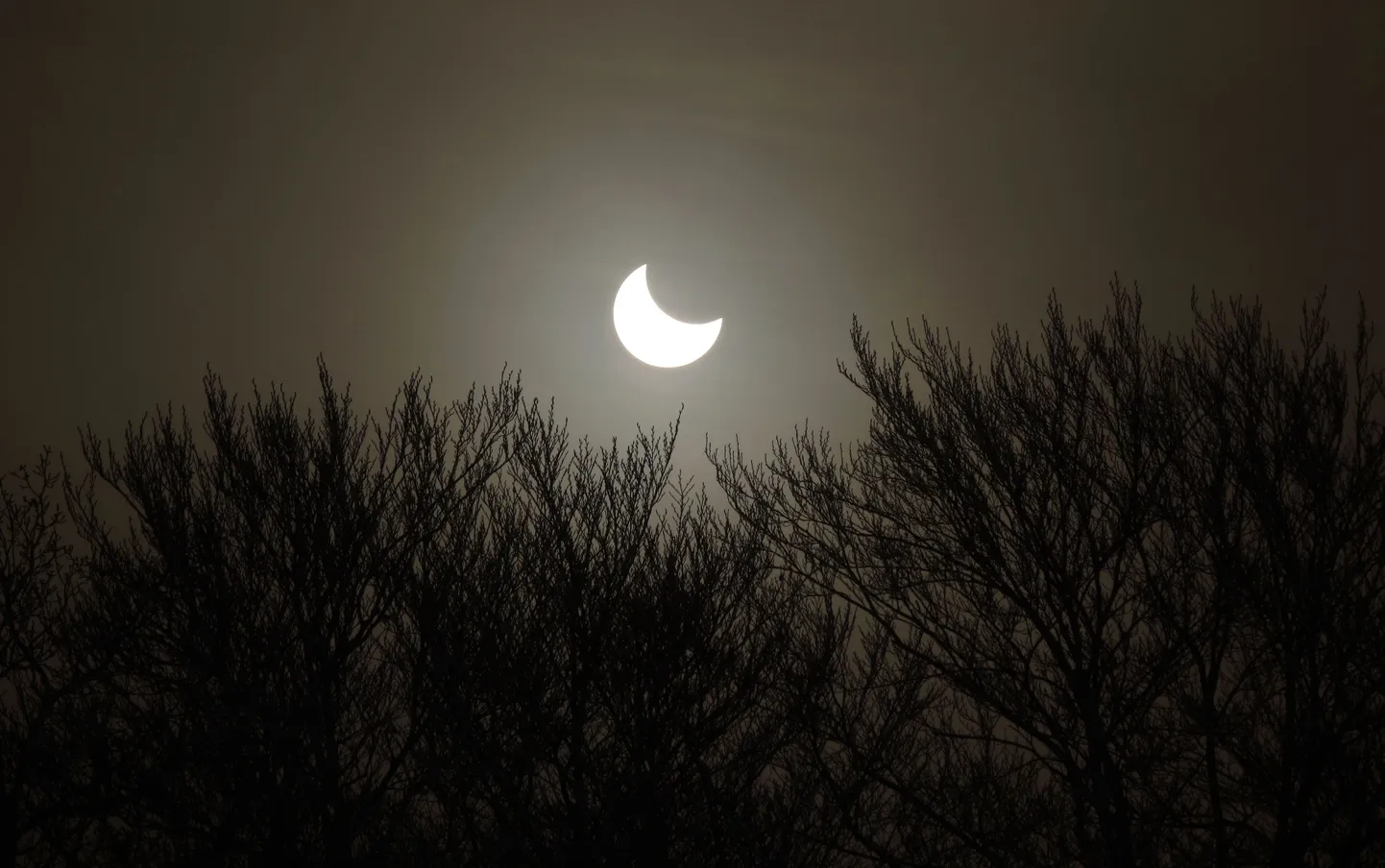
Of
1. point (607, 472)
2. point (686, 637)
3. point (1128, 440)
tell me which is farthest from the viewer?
point (607, 472)

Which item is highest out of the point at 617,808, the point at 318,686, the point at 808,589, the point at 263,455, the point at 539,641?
the point at 263,455

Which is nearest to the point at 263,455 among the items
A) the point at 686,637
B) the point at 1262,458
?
the point at 686,637

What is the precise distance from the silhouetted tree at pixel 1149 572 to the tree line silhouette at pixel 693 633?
34 millimetres

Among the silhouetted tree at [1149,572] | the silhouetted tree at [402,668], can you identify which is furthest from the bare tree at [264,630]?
the silhouetted tree at [1149,572]

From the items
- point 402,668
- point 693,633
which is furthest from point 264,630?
point 693,633

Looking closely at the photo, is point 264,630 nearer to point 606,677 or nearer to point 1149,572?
point 606,677

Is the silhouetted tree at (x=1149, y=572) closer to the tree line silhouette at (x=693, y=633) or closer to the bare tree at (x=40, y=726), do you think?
the tree line silhouette at (x=693, y=633)

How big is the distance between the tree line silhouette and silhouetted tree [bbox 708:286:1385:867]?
0.03 meters

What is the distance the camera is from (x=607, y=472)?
29.3ft

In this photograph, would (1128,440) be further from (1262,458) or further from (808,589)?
(808,589)

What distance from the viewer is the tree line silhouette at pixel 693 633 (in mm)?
7176

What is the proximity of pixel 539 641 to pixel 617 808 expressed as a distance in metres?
1.53

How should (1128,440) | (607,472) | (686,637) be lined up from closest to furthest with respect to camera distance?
(1128,440) → (686,637) → (607,472)

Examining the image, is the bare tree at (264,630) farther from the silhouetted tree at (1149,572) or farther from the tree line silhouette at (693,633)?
the silhouetted tree at (1149,572)
